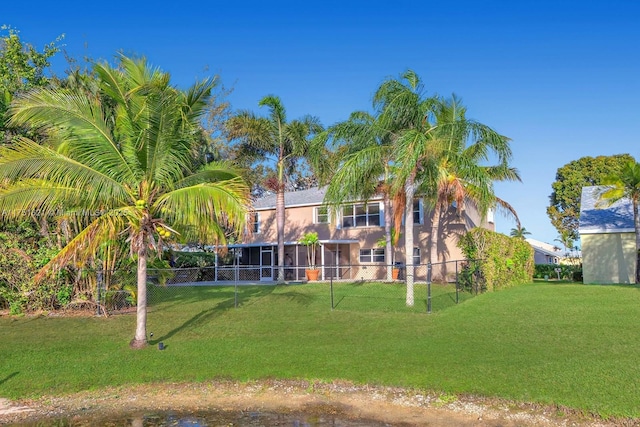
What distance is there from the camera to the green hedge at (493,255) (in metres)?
19.5

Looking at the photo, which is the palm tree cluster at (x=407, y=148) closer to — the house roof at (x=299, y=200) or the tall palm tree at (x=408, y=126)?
the tall palm tree at (x=408, y=126)

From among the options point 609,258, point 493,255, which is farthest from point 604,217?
point 493,255

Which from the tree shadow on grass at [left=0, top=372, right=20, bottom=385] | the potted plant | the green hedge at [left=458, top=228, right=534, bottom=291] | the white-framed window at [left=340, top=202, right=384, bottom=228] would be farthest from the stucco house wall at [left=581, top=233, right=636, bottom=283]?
the tree shadow on grass at [left=0, top=372, right=20, bottom=385]

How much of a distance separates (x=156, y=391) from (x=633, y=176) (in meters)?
21.5

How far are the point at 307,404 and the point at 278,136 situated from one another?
2068 centimetres

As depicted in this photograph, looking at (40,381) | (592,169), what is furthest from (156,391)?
(592,169)

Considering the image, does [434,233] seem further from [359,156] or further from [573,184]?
[573,184]

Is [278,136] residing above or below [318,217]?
above

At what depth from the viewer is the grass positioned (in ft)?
27.1

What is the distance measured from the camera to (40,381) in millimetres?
9242

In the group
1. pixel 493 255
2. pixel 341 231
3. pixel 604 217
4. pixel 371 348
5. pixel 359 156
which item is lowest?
pixel 371 348

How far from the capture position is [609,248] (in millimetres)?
→ 24156

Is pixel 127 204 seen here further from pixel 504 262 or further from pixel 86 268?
pixel 504 262

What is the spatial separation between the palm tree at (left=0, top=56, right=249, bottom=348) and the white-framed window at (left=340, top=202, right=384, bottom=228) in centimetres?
1840
